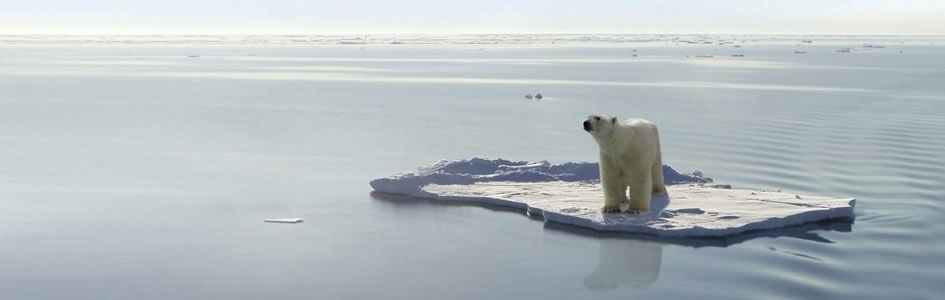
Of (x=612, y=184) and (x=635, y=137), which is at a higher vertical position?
(x=635, y=137)

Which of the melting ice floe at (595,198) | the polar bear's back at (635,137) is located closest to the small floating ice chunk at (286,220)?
the melting ice floe at (595,198)

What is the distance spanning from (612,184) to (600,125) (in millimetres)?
599

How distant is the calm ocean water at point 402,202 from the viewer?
25.8 ft

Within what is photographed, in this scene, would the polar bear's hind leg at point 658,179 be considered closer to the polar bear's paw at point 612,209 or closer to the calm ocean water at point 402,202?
the polar bear's paw at point 612,209

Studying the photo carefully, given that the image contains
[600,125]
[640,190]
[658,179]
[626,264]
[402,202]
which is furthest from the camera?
[402,202]

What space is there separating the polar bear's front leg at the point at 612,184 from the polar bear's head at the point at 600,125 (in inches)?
12.2

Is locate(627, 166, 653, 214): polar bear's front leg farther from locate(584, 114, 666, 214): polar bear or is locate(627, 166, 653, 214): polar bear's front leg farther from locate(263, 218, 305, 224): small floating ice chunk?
locate(263, 218, 305, 224): small floating ice chunk

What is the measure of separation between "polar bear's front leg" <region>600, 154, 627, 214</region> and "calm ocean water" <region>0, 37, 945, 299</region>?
1.65 feet

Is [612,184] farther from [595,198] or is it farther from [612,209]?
[595,198]

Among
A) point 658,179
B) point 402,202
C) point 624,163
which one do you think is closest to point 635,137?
point 624,163

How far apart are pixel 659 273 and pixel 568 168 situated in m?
4.50

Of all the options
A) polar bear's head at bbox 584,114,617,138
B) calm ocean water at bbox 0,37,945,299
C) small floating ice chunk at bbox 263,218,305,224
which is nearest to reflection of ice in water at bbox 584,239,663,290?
calm ocean water at bbox 0,37,945,299

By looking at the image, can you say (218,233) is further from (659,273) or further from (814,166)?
(814,166)

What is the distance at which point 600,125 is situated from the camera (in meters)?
9.81
